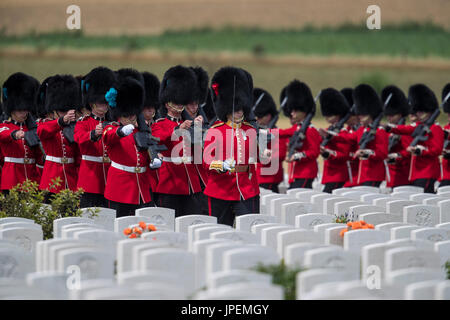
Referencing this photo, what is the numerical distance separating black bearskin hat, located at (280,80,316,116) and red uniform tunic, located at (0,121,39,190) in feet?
10.9

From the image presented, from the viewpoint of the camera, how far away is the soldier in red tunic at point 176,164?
6.93 m

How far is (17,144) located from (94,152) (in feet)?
3.95

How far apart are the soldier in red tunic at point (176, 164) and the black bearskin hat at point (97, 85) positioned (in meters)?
0.48

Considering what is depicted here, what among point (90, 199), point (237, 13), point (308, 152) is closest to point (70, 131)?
point (90, 199)

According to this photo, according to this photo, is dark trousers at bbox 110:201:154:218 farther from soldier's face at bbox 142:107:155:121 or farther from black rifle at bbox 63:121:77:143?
soldier's face at bbox 142:107:155:121

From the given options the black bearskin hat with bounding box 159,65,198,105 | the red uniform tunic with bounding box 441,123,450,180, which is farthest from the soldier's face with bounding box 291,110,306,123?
the black bearskin hat with bounding box 159,65,198,105

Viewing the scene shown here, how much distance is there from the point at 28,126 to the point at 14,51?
7872mm

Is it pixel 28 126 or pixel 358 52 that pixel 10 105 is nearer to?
pixel 28 126

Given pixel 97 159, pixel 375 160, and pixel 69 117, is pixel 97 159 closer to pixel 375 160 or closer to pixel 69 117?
pixel 69 117

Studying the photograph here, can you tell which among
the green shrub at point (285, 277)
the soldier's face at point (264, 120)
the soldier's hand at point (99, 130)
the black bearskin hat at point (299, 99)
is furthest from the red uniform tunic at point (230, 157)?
the soldier's face at point (264, 120)

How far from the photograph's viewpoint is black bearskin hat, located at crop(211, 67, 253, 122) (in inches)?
250

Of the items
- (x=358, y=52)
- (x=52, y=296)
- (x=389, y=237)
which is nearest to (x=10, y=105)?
(x=389, y=237)

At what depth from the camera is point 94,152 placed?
7.01m
